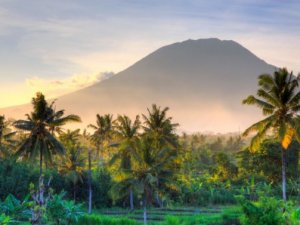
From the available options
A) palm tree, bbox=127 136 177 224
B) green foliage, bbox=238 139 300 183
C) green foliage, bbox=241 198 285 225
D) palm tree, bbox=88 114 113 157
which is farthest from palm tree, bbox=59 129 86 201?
green foliage, bbox=241 198 285 225

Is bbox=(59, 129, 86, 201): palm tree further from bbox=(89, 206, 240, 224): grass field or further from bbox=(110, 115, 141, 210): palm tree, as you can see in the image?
bbox=(110, 115, 141, 210): palm tree

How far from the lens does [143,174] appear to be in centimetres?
4406

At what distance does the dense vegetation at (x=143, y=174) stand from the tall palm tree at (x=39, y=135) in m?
0.09

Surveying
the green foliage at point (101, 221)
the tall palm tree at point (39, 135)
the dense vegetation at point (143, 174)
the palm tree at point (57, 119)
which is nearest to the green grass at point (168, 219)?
the green foliage at point (101, 221)

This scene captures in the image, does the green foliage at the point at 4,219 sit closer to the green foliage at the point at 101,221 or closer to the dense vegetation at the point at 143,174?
the dense vegetation at the point at 143,174

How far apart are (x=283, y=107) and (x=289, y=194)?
2655cm

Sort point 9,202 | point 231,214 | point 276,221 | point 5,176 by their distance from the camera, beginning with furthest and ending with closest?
point 5,176
point 231,214
point 9,202
point 276,221

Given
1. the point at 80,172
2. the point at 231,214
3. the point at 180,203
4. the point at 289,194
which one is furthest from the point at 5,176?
the point at 289,194

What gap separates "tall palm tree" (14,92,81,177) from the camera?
151 feet

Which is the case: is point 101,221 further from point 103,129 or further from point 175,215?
point 103,129

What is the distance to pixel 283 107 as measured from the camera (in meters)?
42.3

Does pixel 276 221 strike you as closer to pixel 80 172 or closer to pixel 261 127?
pixel 261 127

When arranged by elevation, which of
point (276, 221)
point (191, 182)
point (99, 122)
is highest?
point (99, 122)

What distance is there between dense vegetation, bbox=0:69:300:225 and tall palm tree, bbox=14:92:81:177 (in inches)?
3.6
